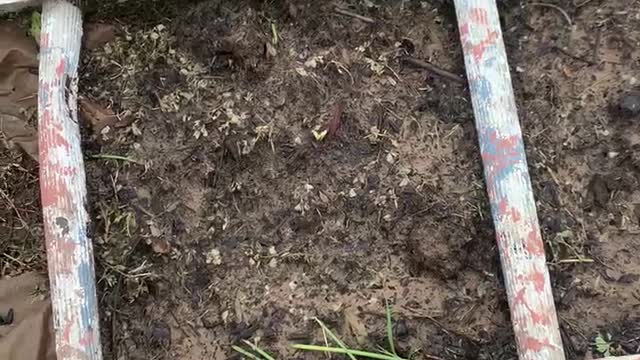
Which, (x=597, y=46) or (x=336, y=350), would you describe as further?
(x=597, y=46)

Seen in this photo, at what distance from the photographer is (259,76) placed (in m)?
2.46

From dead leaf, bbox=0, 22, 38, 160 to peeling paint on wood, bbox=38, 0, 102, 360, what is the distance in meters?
0.17

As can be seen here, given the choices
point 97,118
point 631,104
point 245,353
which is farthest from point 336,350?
point 631,104

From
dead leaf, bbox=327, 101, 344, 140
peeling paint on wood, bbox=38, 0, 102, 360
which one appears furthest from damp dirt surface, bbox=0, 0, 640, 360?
peeling paint on wood, bbox=38, 0, 102, 360

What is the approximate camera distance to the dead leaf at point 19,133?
246 cm

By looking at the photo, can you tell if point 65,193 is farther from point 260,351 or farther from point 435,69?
point 435,69

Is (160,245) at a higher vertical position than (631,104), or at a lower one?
lower

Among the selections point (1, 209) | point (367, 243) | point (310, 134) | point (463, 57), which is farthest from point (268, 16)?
point (1, 209)

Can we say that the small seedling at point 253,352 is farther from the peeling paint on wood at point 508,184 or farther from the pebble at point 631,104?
the pebble at point 631,104

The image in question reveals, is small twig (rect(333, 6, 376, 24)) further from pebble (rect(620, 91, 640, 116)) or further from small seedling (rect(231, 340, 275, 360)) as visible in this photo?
small seedling (rect(231, 340, 275, 360))

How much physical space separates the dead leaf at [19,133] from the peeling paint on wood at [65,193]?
189 millimetres

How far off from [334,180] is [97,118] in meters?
0.76

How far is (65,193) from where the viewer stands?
224 centimetres

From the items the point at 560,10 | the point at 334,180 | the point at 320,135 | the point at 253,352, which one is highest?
the point at 560,10
